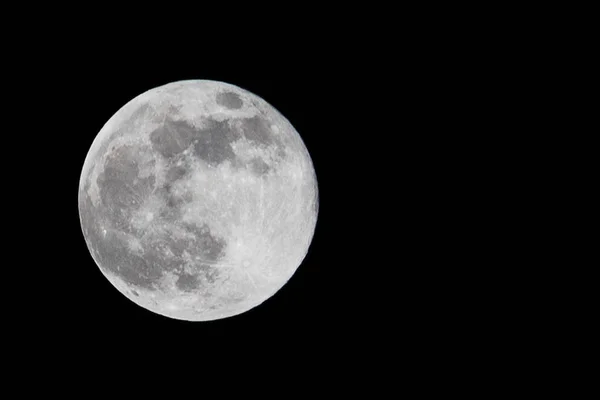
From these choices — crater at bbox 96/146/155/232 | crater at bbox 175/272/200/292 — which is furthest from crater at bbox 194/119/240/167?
crater at bbox 175/272/200/292

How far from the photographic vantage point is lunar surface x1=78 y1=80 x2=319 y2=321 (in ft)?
16.5

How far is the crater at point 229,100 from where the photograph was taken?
542 cm

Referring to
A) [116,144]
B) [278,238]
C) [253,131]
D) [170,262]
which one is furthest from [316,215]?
[116,144]

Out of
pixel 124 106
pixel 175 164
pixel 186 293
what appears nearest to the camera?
pixel 175 164

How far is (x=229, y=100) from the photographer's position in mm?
5484

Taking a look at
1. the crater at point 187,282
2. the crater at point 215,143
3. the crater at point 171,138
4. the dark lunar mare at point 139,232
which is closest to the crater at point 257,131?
the crater at point 215,143

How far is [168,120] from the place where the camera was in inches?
206

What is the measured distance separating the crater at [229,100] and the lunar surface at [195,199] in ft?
0.04

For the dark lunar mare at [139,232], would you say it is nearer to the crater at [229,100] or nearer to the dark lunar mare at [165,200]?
the dark lunar mare at [165,200]

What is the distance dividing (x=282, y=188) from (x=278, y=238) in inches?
17.4

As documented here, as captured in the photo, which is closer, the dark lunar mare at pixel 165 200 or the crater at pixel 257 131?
the dark lunar mare at pixel 165 200

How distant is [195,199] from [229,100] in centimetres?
104

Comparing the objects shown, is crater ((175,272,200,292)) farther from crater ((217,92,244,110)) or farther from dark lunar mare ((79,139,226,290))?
crater ((217,92,244,110))

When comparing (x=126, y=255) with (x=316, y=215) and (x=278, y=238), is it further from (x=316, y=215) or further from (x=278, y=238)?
(x=316, y=215)
